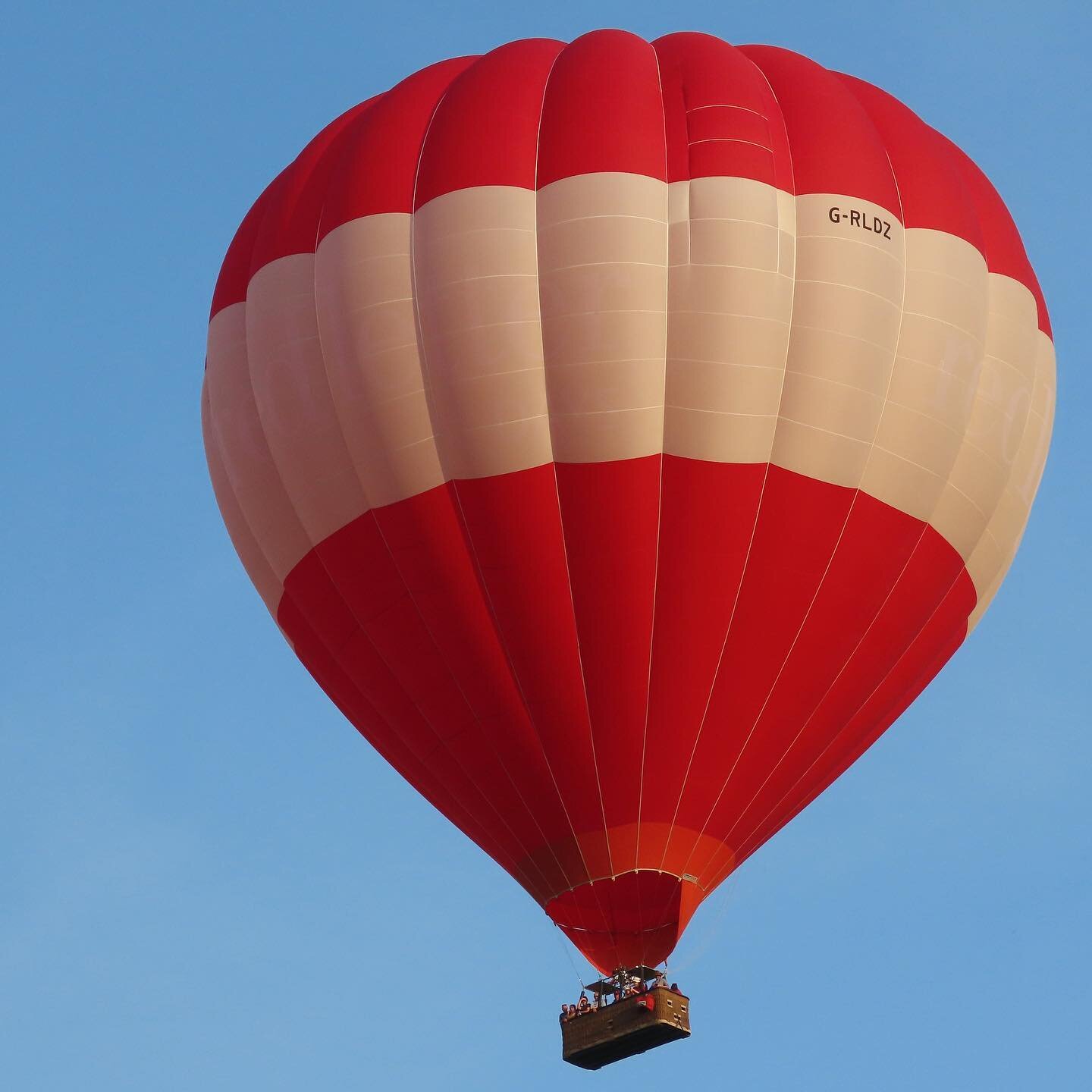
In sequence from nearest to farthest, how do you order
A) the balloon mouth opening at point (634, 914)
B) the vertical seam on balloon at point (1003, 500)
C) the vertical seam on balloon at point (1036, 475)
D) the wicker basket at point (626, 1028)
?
the wicker basket at point (626, 1028), the balloon mouth opening at point (634, 914), the vertical seam on balloon at point (1003, 500), the vertical seam on balloon at point (1036, 475)

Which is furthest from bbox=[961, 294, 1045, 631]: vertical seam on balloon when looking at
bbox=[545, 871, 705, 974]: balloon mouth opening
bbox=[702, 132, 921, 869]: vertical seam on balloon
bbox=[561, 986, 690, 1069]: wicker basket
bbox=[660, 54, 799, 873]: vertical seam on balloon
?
bbox=[561, 986, 690, 1069]: wicker basket

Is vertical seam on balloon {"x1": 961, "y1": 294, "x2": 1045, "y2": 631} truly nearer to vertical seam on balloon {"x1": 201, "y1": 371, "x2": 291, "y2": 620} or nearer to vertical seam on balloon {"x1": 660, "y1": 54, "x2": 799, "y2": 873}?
vertical seam on balloon {"x1": 660, "y1": 54, "x2": 799, "y2": 873}

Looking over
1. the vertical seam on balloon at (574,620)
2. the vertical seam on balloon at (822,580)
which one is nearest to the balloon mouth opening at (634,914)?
the vertical seam on balloon at (574,620)

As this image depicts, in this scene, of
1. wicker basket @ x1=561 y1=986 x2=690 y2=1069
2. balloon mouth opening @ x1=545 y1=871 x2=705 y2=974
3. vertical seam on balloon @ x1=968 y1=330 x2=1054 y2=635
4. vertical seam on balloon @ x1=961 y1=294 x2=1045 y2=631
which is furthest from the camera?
vertical seam on balloon @ x1=968 y1=330 x2=1054 y2=635

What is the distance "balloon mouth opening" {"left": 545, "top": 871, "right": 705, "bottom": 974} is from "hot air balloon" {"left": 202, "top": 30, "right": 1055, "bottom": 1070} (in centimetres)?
3

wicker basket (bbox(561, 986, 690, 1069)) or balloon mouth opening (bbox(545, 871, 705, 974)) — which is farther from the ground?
→ balloon mouth opening (bbox(545, 871, 705, 974))

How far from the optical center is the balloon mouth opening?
2259 centimetres

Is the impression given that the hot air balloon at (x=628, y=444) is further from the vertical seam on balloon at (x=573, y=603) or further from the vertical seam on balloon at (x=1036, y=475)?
the vertical seam on balloon at (x=1036, y=475)

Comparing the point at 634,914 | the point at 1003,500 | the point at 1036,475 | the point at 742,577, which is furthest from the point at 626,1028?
the point at 1036,475

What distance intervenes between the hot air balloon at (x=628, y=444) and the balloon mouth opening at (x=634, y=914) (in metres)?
0.03

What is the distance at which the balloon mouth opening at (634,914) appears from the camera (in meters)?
22.6

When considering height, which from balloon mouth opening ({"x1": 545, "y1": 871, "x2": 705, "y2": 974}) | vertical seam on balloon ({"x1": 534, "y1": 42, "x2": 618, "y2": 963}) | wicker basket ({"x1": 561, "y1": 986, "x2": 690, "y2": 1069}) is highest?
vertical seam on balloon ({"x1": 534, "y1": 42, "x2": 618, "y2": 963})

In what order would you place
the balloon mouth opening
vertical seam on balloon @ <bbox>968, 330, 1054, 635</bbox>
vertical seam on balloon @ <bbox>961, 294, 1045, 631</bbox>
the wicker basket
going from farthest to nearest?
vertical seam on balloon @ <bbox>968, 330, 1054, 635</bbox>
vertical seam on balloon @ <bbox>961, 294, 1045, 631</bbox>
the balloon mouth opening
the wicker basket

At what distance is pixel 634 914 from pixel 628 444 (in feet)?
12.8
